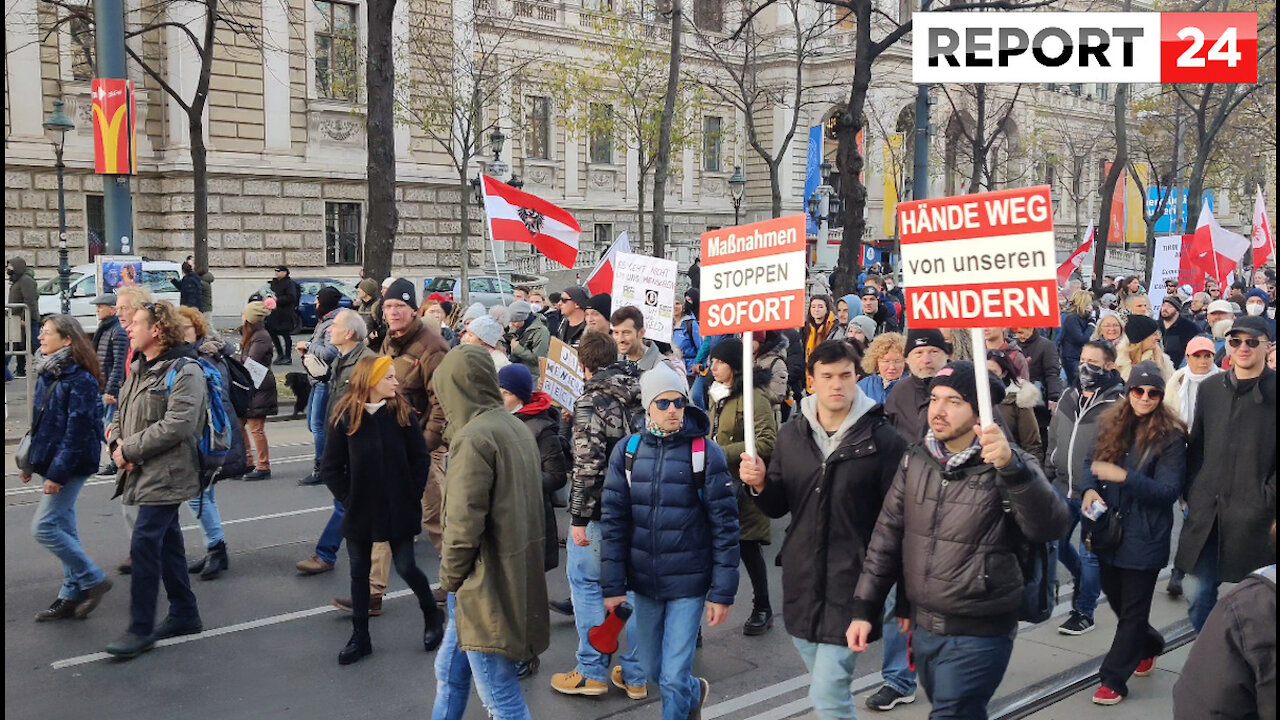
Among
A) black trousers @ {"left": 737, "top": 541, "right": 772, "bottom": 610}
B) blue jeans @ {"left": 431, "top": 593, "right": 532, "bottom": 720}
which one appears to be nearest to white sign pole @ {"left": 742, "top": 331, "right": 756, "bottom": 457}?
blue jeans @ {"left": 431, "top": 593, "right": 532, "bottom": 720}

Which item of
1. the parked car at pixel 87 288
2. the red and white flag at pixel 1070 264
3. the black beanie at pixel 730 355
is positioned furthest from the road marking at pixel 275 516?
the parked car at pixel 87 288

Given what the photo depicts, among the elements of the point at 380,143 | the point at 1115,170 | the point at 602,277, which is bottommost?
the point at 602,277

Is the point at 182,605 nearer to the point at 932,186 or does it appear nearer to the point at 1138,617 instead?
the point at 1138,617

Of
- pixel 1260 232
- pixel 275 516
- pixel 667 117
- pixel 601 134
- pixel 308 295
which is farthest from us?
pixel 601 134

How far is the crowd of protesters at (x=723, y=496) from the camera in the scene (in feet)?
13.5

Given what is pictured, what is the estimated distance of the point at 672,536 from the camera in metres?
4.88

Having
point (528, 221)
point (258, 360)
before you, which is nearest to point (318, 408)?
point (258, 360)

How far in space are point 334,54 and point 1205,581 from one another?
31.8 metres

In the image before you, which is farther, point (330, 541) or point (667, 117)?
point (667, 117)

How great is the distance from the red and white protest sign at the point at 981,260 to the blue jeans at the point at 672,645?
61.8 inches

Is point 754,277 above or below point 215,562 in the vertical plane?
above

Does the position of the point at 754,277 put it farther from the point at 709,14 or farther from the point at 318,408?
the point at 709,14

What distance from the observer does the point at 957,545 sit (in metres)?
4.05

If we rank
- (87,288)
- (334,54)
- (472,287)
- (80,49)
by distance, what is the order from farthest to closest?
(334,54)
(472,287)
(80,49)
(87,288)
